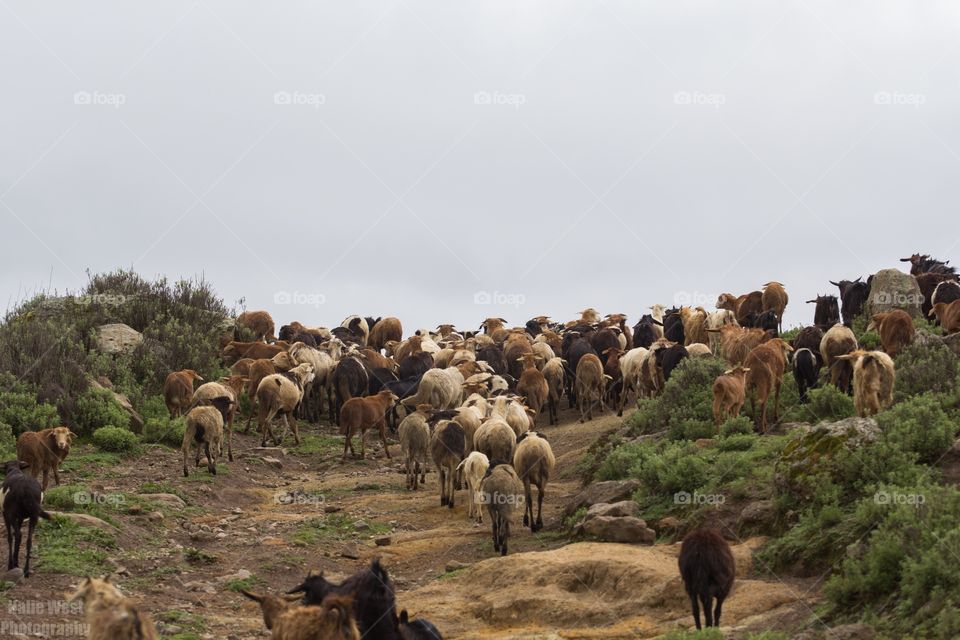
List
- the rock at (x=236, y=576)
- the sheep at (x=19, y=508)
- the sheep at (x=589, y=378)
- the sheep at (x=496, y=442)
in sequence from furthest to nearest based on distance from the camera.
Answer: the sheep at (x=589, y=378) < the sheep at (x=496, y=442) < the rock at (x=236, y=576) < the sheep at (x=19, y=508)

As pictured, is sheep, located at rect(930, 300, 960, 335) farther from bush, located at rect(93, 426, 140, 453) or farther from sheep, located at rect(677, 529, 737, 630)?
bush, located at rect(93, 426, 140, 453)

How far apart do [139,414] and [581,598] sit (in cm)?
1410

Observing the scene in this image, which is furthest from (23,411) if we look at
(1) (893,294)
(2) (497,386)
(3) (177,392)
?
(1) (893,294)

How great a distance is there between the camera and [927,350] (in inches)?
743

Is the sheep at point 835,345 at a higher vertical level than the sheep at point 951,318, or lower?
lower

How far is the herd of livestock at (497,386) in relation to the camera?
50.8ft

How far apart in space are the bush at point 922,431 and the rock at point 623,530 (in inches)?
135

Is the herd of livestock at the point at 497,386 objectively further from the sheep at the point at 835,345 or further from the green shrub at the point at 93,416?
the green shrub at the point at 93,416

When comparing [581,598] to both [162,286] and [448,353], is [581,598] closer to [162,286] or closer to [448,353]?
[448,353]

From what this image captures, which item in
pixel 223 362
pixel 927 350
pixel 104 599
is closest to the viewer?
pixel 104 599

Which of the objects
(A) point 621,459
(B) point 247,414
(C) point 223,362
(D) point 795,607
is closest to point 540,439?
(A) point 621,459

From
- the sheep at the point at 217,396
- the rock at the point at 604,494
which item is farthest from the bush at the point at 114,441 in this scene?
the rock at the point at 604,494

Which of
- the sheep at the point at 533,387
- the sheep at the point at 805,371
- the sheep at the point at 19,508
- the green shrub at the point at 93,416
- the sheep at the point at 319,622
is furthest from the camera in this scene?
the sheep at the point at 533,387

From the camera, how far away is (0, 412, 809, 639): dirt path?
477 inches
